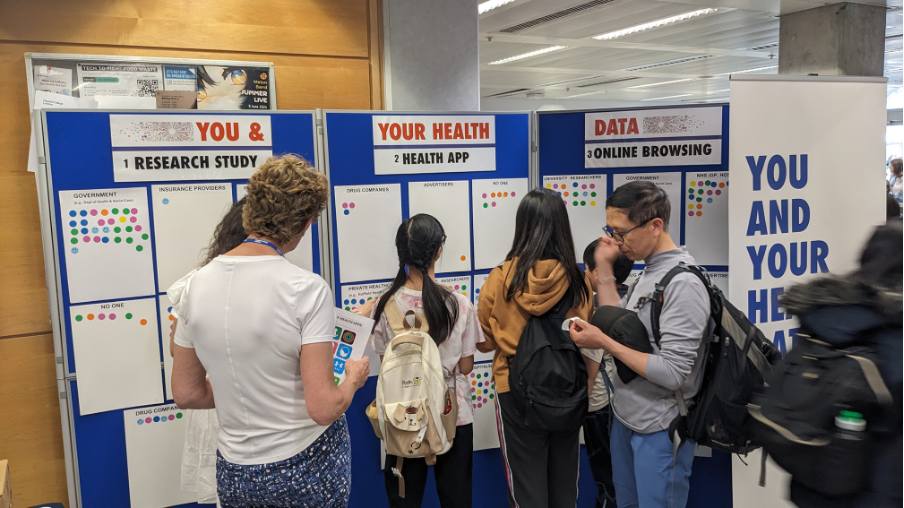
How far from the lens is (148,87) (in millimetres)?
2803

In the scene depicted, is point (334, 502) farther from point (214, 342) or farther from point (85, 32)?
point (85, 32)

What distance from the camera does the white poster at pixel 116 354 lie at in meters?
2.37

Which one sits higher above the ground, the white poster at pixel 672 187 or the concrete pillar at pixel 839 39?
the concrete pillar at pixel 839 39

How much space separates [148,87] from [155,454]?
5.56 feet

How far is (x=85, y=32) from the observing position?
8.98 feet

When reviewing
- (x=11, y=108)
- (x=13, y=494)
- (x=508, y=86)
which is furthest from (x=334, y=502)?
(x=508, y=86)

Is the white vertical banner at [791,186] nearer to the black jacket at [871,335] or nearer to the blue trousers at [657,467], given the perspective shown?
the blue trousers at [657,467]

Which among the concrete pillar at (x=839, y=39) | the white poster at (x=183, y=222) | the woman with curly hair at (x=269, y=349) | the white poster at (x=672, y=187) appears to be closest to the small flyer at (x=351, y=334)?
the woman with curly hair at (x=269, y=349)

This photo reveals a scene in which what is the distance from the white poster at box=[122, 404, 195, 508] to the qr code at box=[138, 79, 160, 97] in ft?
4.82

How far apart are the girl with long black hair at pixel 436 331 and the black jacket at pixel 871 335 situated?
1.25m

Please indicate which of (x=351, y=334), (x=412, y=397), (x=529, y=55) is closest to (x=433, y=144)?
(x=351, y=334)

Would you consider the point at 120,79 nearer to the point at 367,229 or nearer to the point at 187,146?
the point at 187,146

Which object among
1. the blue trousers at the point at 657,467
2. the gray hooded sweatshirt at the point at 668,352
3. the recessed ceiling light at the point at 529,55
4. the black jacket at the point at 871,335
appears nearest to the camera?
the black jacket at the point at 871,335

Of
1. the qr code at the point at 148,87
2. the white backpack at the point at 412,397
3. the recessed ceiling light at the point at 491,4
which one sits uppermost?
the recessed ceiling light at the point at 491,4
